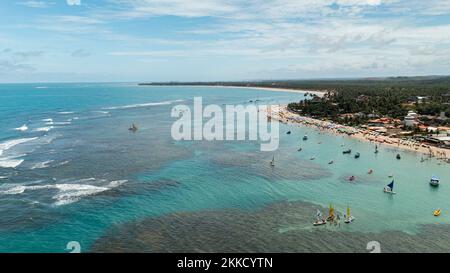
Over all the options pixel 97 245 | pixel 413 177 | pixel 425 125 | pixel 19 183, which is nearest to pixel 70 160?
pixel 19 183

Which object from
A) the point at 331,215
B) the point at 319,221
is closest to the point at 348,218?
the point at 331,215

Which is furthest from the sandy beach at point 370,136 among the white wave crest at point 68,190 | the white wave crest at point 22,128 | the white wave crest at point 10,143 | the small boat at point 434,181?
the white wave crest at point 22,128

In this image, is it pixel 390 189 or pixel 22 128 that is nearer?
pixel 390 189

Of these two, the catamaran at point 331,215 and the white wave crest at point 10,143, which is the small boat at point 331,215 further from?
the white wave crest at point 10,143

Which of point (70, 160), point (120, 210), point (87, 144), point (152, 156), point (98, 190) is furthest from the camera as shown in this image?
point (87, 144)

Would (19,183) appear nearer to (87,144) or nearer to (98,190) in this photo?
(98,190)

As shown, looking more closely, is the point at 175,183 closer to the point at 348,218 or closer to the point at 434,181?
the point at 348,218
